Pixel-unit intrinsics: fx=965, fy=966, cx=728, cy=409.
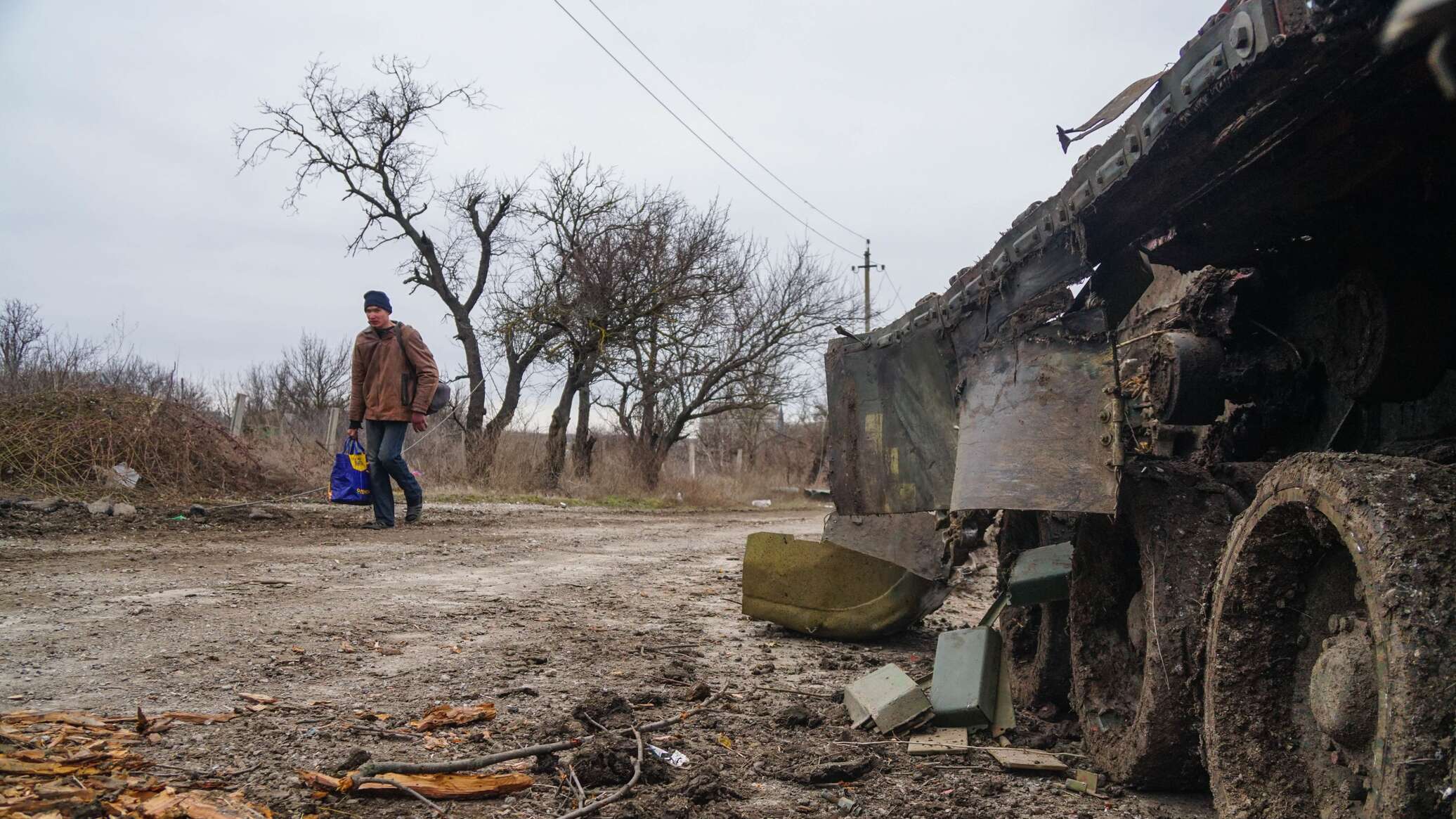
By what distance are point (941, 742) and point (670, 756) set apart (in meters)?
0.92

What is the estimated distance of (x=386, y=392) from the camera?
331 inches

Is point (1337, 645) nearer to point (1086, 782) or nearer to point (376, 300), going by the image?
point (1086, 782)

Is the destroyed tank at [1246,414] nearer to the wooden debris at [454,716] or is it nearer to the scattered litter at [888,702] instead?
the scattered litter at [888,702]

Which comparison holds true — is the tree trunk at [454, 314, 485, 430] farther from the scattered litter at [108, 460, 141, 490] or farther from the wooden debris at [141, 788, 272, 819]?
the wooden debris at [141, 788, 272, 819]

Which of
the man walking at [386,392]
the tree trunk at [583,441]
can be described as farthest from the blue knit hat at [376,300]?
the tree trunk at [583,441]

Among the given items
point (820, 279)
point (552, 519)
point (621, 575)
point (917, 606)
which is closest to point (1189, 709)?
point (917, 606)

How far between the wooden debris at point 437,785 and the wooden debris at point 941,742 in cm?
125

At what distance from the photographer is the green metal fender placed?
188 inches

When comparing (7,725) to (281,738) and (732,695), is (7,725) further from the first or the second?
(732,695)

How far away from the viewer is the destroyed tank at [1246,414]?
5.24 ft

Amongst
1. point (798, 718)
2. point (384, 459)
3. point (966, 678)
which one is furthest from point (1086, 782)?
point (384, 459)

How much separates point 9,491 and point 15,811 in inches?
326

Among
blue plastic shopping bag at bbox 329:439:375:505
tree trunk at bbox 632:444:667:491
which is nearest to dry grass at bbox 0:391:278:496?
blue plastic shopping bag at bbox 329:439:375:505

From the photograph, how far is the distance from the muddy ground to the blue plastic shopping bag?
1656mm
